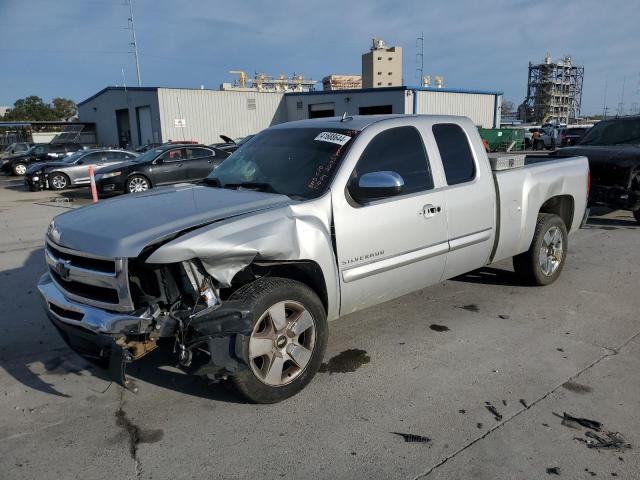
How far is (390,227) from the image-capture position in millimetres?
3867

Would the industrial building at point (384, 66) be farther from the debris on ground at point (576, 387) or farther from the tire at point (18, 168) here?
the debris on ground at point (576, 387)

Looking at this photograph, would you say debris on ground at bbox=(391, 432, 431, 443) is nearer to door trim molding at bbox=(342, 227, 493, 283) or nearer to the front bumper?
door trim molding at bbox=(342, 227, 493, 283)

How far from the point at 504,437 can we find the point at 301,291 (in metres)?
1.49

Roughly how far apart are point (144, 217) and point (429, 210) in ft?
7.22

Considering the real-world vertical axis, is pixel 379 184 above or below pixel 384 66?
below

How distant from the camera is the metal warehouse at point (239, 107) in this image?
3456 cm

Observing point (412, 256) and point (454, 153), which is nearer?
point (412, 256)

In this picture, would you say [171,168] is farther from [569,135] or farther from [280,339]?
[569,135]

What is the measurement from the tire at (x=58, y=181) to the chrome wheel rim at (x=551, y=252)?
1826cm

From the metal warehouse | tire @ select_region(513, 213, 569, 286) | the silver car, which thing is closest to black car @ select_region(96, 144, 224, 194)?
the silver car

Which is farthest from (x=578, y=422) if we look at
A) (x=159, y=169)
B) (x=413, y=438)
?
(x=159, y=169)

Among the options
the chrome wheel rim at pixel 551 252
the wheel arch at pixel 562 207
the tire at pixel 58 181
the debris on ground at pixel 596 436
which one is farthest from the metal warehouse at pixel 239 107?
the debris on ground at pixel 596 436

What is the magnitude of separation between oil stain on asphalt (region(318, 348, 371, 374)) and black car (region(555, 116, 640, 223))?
677 cm

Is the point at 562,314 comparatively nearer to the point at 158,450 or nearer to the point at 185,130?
the point at 158,450
